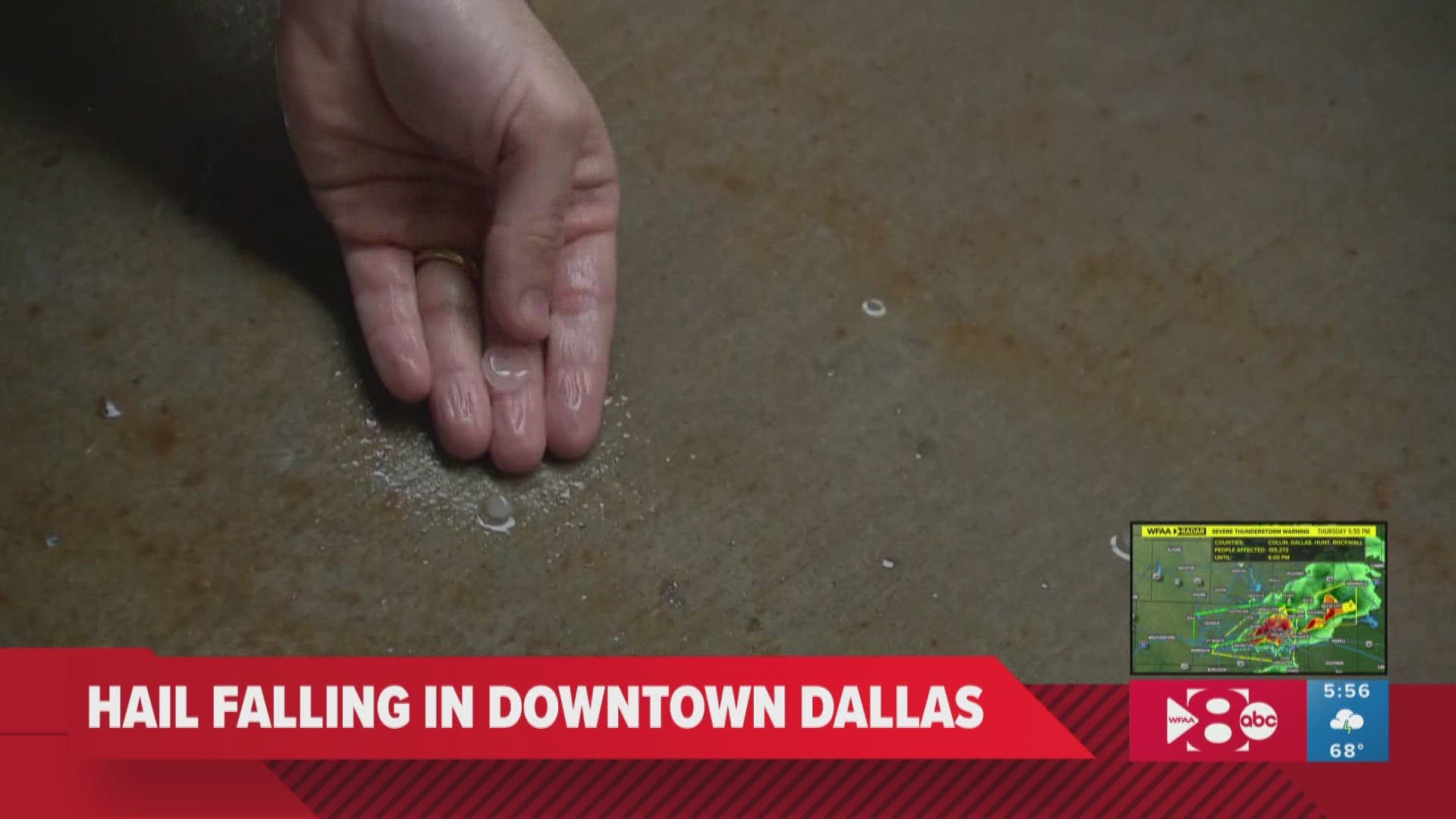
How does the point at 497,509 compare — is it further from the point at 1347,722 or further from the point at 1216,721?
the point at 1347,722

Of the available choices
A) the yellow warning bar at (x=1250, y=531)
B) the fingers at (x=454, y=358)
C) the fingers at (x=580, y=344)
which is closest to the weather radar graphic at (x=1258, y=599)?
the yellow warning bar at (x=1250, y=531)

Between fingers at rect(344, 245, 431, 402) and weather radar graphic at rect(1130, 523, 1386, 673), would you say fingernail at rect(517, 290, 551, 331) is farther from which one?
weather radar graphic at rect(1130, 523, 1386, 673)

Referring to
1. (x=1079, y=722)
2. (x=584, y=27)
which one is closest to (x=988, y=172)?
(x=584, y=27)

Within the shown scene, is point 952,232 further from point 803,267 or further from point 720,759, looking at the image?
point 720,759

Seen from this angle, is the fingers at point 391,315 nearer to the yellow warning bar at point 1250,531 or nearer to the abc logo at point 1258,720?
the yellow warning bar at point 1250,531

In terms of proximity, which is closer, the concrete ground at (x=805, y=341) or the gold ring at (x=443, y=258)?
the concrete ground at (x=805, y=341)

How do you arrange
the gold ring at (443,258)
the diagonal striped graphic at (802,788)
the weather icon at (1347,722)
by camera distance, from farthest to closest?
the gold ring at (443,258) < the weather icon at (1347,722) < the diagonal striped graphic at (802,788)

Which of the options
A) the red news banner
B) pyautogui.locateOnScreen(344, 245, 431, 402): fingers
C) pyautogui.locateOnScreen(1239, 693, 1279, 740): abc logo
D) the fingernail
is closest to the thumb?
the fingernail
